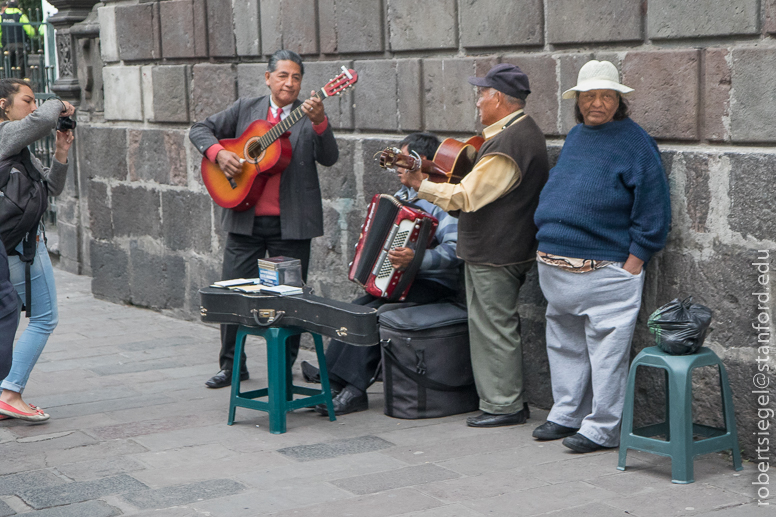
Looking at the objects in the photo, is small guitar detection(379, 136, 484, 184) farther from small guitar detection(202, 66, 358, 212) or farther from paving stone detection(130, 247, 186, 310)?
paving stone detection(130, 247, 186, 310)

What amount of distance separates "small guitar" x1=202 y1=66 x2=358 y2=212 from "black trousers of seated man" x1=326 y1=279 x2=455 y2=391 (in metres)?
0.85

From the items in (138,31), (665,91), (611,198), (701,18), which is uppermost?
(138,31)

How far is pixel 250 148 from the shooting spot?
564 cm

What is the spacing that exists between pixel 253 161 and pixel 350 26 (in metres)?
1.18

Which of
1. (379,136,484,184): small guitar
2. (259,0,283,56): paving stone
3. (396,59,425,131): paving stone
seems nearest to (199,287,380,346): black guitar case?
(379,136,484,184): small guitar

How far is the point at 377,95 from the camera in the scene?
239 inches

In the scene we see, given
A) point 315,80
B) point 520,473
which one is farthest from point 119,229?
point 520,473

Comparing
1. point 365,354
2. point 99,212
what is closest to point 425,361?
point 365,354

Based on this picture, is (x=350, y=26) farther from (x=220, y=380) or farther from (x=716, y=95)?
(x=716, y=95)

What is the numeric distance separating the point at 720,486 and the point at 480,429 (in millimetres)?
1242

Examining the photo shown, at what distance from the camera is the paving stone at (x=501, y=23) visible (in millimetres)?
5090

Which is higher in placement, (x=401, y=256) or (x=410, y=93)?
(x=410, y=93)

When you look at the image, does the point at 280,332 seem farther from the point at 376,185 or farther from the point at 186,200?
the point at 186,200

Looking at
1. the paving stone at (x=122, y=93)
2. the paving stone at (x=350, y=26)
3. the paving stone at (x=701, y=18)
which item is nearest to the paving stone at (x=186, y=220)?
the paving stone at (x=122, y=93)
